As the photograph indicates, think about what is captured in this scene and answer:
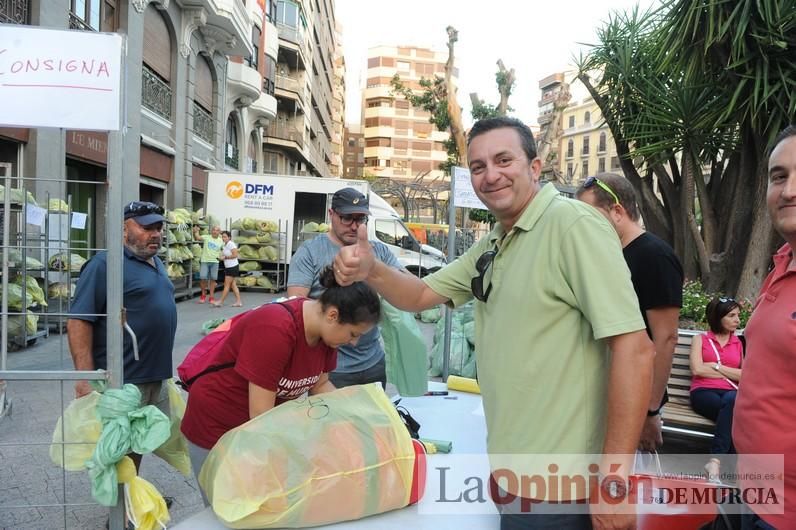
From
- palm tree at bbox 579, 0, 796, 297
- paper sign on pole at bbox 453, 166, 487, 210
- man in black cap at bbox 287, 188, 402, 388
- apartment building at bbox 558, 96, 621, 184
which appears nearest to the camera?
man in black cap at bbox 287, 188, 402, 388

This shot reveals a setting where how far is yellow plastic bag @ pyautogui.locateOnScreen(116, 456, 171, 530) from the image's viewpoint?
214cm

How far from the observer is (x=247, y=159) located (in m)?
25.6

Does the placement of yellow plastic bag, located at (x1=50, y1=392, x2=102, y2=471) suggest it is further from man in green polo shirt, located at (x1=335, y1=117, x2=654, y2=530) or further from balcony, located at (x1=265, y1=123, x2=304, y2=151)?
balcony, located at (x1=265, y1=123, x2=304, y2=151)

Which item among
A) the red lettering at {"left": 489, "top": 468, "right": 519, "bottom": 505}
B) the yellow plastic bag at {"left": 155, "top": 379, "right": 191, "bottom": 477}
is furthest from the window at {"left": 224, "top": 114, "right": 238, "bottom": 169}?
the red lettering at {"left": 489, "top": 468, "right": 519, "bottom": 505}

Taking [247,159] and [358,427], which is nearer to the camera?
[358,427]

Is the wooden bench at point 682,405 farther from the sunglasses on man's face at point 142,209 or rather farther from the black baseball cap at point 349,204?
the sunglasses on man's face at point 142,209

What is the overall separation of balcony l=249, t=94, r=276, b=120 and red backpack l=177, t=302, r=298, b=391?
2491cm

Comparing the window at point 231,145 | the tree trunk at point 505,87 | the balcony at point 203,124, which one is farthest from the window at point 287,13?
the tree trunk at point 505,87

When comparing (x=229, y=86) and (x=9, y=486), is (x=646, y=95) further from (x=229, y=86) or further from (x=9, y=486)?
(x=229, y=86)

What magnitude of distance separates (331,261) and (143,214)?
1.12 meters

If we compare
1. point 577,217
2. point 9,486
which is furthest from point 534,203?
point 9,486

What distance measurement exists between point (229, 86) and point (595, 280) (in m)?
22.4

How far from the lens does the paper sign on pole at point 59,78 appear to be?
209cm

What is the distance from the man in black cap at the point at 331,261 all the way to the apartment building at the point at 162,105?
418 cm
